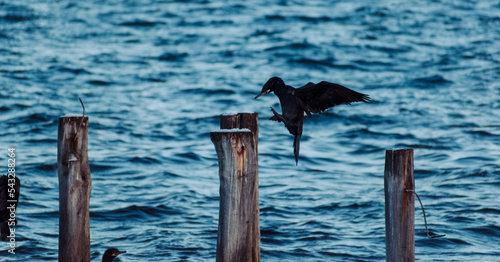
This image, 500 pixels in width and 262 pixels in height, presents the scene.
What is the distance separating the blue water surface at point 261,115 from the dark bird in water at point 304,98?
7.68 ft

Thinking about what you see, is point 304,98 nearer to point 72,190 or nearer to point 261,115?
point 72,190

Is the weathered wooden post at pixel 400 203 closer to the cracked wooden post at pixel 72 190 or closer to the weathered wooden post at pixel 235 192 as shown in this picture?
the weathered wooden post at pixel 235 192

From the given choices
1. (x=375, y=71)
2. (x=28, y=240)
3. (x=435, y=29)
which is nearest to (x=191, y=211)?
Result: (x=28, y=240)

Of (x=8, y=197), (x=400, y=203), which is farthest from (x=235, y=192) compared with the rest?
(x=8, y=197)

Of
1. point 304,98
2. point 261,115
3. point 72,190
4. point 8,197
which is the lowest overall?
point 8,197

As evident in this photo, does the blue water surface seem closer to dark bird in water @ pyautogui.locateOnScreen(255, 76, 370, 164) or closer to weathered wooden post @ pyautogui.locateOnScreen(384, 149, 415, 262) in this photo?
dark bird in water @ pyautogui.locateOnScreen(255, 76, 370, 164)

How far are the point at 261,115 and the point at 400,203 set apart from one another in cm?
1257

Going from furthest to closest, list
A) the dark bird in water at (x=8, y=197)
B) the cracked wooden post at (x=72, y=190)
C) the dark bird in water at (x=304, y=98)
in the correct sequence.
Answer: the dark bird in water at (x=304, y=98), the dark bird in water at (x=8, y=197), the cracked wooden post at (x=72, y=190)

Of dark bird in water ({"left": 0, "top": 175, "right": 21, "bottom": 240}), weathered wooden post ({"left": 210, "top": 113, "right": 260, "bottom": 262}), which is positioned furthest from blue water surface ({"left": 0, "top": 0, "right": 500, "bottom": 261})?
weathered wooden post ({"left": 210, "top": 113, "right": 260, "bottom": 262})

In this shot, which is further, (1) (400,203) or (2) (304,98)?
(2) (304,98)

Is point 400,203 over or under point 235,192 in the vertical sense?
under

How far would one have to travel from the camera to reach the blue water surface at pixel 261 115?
406 inches

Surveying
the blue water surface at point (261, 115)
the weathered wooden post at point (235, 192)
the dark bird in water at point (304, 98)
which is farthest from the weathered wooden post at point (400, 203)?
the blue water surface at point (261, 115)

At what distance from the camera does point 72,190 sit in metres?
6.59
